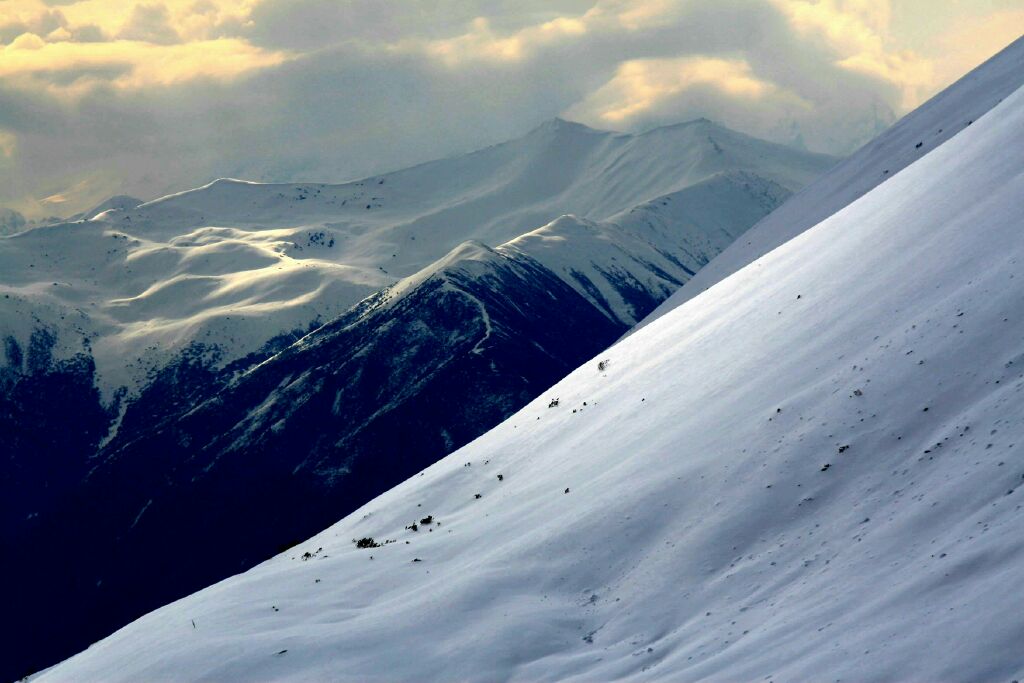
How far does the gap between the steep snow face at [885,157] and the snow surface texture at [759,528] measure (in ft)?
150

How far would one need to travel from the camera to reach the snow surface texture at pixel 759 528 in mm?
16609

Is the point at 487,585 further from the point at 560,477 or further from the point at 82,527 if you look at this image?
the point at 82,527

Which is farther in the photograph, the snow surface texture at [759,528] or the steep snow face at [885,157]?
the steep snow face at [885,157]

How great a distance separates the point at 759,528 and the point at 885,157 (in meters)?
74.5

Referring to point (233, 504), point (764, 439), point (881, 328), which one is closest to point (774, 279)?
point (881, 328)

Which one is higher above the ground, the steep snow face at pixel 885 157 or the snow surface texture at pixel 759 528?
Answer: the steep snow face at pixel 885 157

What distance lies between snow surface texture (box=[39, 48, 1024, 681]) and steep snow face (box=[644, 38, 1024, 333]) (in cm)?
4577

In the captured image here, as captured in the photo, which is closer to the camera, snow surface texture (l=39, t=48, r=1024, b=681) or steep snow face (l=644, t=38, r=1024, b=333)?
snow surface texture (l=39, t=48, r=1024, b=681)

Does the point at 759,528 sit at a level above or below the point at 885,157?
below

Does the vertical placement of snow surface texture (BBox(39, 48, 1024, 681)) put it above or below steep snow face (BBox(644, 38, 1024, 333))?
below

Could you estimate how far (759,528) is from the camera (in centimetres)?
2192

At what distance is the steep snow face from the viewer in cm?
8038

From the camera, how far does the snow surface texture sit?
1661 cm

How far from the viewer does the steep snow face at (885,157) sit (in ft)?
264
